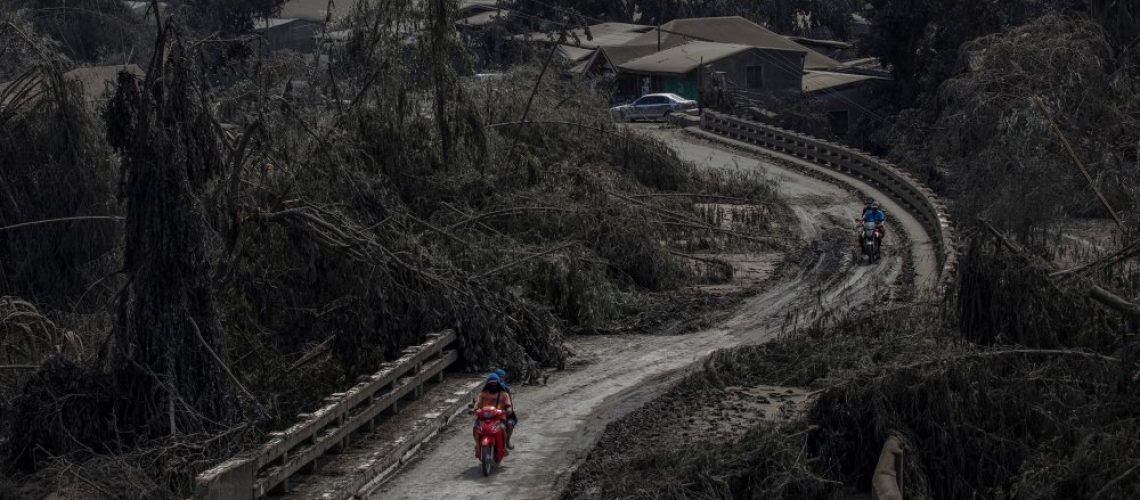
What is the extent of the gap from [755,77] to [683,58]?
3.37 metres

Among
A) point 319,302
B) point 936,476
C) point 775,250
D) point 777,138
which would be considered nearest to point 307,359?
point 319,302

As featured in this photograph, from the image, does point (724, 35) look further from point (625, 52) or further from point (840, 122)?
point (840, 122)

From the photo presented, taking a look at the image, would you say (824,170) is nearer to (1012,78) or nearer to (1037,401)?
(1012,78)

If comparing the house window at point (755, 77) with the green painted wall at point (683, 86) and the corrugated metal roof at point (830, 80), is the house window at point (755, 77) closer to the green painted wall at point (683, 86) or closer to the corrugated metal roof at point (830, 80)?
the corrugated metal roof at point (830, 80)

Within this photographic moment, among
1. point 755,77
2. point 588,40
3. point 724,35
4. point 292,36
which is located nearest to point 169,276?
point 755,77

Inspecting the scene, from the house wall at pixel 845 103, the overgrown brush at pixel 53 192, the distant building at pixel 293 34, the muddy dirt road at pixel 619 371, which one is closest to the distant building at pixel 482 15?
the distant building at pixel 293 34

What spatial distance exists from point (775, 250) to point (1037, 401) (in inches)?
615

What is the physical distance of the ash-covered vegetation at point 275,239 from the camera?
18.3 metres

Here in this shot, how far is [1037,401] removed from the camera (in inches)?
649

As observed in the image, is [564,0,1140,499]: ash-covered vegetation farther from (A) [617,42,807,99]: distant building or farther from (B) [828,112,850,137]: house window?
(A) [617,42,807,99]: distant building

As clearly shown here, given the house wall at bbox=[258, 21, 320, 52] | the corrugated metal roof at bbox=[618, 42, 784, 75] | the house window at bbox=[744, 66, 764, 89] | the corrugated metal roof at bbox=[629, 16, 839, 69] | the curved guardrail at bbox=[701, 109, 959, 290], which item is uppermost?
the house wall at bbox=[258, 21, 320, 52]

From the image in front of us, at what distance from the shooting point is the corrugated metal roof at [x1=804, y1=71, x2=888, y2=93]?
60.1 meters

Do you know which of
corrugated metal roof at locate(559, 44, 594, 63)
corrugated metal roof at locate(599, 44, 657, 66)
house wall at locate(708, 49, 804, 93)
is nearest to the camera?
house wall at locate(708, 49, 804, 93)

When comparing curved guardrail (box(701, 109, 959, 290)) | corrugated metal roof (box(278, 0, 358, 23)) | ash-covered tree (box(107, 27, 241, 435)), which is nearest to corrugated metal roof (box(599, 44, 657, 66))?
curved guardrail (box(701, 109, 959, 290))
